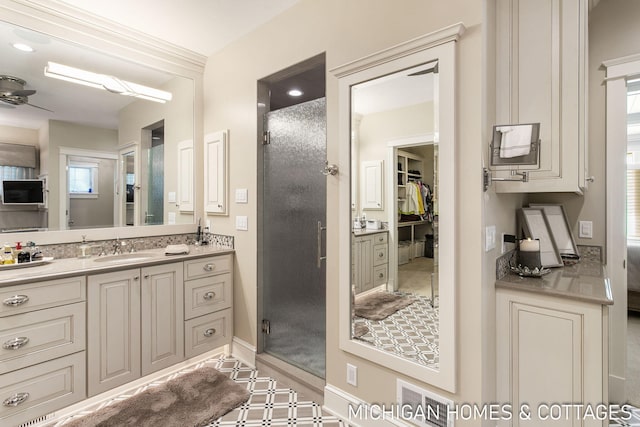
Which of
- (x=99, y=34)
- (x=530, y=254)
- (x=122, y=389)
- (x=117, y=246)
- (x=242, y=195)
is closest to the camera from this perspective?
(x=530, y=254)

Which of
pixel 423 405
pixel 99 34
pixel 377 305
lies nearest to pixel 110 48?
pixel 99 34

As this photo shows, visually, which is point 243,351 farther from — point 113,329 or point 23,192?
point 23,192

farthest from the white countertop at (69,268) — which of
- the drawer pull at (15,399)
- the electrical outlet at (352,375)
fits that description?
the electrical outlet at (352,375)

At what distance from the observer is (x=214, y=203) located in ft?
9.37

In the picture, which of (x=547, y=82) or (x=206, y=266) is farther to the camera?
(x=206, y=266)

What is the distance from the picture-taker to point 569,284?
161cm

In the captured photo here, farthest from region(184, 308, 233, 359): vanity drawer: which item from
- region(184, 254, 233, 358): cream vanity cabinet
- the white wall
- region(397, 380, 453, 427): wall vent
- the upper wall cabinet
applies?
the upper wall cabinet

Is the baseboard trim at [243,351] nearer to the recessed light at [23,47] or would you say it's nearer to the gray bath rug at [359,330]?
the gray bath rug at [359,330]

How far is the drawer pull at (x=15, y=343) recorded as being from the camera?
5.27 ft

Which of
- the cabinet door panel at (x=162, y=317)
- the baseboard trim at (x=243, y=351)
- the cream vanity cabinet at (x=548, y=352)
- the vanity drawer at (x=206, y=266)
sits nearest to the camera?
the cream vanity cabinet at (x=548, y=352)

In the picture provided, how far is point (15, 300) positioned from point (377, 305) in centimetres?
202

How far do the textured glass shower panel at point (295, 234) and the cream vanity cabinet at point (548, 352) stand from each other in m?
1.17

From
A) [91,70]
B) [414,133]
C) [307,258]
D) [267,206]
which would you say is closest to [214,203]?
[267,206]

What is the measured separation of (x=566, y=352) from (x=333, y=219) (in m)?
1.38
